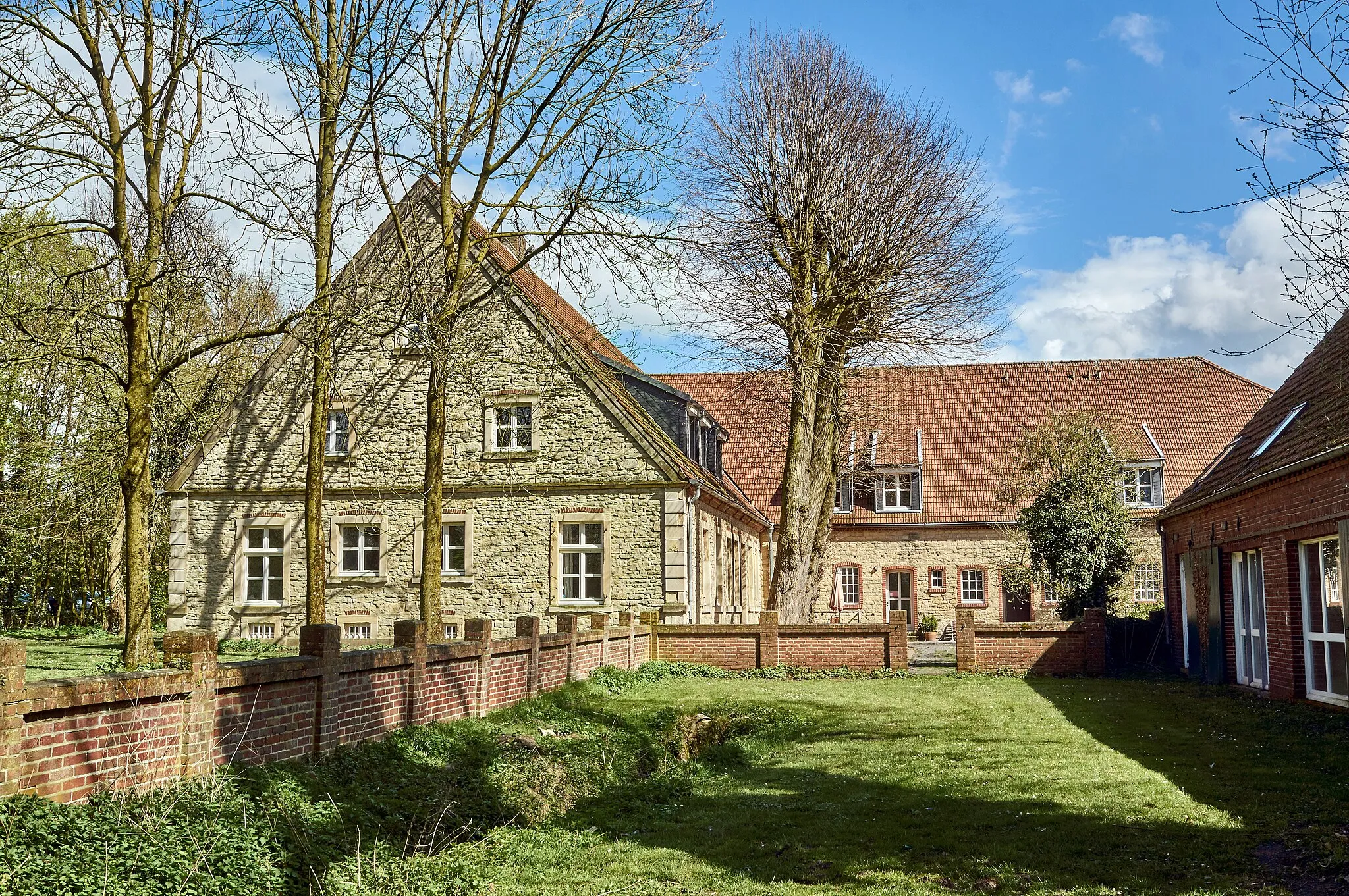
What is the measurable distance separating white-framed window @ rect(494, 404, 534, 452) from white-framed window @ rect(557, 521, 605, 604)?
2.03 metres

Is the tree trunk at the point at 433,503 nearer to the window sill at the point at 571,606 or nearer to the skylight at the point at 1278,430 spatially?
the window sill at the point at 571,606

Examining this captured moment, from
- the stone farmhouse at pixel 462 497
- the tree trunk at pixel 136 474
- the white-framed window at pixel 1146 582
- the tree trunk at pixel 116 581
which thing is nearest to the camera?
the tree trunk at pixel 136 474

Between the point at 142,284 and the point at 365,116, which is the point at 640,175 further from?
the point at 142,284

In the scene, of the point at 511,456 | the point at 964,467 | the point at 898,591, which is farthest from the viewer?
the point at 964,467

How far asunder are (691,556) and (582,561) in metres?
2.34

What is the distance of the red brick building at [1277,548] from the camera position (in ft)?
47.2

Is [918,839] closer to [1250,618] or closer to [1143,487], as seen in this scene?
[1250,618]

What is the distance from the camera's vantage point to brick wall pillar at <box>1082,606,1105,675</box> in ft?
75.9

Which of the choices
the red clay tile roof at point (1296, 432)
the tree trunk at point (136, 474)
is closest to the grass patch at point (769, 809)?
the red clay tile roof at point (1296, 432)

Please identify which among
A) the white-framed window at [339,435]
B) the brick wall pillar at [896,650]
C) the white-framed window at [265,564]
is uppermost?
the white-framed window at [339,435]

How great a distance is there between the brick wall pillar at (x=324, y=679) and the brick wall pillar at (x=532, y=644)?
525cm

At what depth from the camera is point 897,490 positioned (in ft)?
121

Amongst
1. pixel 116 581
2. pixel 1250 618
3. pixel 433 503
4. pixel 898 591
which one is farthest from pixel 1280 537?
pixel 116 581

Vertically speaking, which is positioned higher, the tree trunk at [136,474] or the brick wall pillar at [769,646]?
the tree trunk at [136,474]
